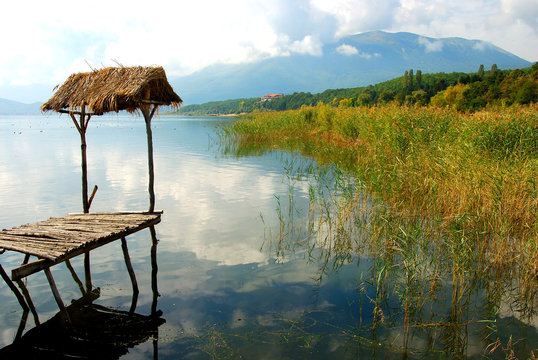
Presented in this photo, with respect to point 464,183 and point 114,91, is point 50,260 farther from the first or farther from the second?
point 464,183

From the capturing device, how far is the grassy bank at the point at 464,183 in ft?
20.8

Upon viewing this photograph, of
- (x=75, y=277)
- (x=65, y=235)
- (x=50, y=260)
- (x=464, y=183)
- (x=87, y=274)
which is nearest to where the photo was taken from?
(x=50, y=260)

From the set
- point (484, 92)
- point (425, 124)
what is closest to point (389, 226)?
point (425, 124)

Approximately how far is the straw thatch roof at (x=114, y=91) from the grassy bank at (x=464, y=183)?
16.4 ft

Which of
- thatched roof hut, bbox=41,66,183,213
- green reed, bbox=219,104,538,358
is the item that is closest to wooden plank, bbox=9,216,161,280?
thatched roof hut, bbox=41,66,183,213

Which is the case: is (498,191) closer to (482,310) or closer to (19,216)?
(482,310)

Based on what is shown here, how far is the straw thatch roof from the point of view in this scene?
6695 mm

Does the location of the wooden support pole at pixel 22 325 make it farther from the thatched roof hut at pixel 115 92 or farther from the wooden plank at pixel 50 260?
the thatched roof hut at pixel 115 92

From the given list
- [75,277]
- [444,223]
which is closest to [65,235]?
[75,277]

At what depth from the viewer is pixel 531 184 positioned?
23.3 ft

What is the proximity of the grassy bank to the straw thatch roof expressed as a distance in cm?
500

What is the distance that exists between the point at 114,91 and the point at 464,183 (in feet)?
24.2

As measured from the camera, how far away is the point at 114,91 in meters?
6.75

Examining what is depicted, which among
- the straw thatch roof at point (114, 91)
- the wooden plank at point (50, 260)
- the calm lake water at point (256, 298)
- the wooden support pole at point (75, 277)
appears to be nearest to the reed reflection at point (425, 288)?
the calm lake water at point (256, 298)
